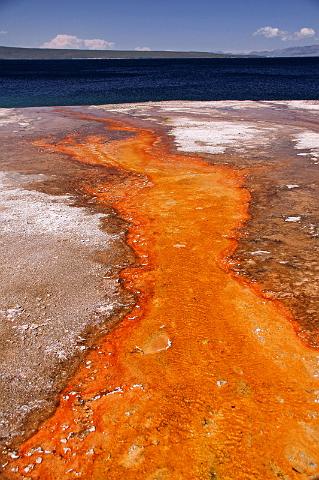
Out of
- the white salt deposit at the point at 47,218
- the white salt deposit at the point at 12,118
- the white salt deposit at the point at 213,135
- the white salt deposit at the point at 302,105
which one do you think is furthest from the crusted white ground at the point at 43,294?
the white salt deposit at the point at 302,105

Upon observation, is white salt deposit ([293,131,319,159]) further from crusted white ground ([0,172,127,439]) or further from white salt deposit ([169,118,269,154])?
crusted white ground ([0,172,127,439])

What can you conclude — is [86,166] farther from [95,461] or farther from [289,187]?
[95,461]

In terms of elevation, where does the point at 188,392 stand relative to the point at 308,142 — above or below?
below

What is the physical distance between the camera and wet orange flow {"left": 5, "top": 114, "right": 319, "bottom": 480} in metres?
3.29

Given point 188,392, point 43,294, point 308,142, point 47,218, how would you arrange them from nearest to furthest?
point 188,392, point 43,294, point 47,218, point 308,142

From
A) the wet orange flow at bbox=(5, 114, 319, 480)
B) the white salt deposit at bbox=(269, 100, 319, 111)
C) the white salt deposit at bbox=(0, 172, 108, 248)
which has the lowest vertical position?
the wet orange flow at bbox=(5, 114, 319, 480)

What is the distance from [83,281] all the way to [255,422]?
122 inches

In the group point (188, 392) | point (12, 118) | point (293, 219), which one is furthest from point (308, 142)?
point (12, 118)

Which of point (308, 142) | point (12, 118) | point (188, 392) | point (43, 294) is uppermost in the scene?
point (12, 118)

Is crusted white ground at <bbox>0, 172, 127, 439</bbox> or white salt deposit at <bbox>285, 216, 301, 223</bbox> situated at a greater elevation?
white salt deposit at <bbox>285, 216, 301, 223</bbox>

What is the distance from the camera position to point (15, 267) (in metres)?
6.25

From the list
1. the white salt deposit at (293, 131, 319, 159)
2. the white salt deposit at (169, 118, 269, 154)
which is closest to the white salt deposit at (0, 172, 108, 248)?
the white salt deposit at (169, 118, 269, 154)

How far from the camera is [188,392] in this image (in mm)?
3943

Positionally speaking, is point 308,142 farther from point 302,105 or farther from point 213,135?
point 302,105
